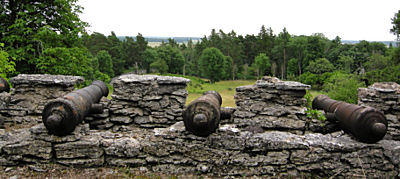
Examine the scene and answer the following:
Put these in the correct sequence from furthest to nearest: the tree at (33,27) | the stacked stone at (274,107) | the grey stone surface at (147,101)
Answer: the tree at (33,27)
the grey stone surface at (147,101)
the stacked stone at (274,107)

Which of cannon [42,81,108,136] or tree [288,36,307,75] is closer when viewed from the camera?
cannon [42,81,108,136]

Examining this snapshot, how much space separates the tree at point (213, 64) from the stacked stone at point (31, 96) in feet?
179

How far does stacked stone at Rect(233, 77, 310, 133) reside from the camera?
661 centimetres

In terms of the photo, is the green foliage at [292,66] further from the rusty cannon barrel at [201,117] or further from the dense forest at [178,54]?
the rusty cannon barrel at [201,117]

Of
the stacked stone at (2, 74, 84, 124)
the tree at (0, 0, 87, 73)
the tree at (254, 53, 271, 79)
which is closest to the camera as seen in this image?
the stacked stone at (2, 74, 84, 124)

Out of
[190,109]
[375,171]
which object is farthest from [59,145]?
[375,171]

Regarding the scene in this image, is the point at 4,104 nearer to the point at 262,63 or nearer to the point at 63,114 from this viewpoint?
the point at 63,114

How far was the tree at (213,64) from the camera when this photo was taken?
6175 cm

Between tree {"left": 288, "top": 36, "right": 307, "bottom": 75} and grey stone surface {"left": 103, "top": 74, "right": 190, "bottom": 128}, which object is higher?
tree {"left": 288, "top": 36, "right": 307, "bottom": 75}

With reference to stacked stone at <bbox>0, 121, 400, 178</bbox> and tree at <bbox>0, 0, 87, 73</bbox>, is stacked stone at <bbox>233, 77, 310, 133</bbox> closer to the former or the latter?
stacked stone at <bbox>0, 121, 400, 178</bbox>

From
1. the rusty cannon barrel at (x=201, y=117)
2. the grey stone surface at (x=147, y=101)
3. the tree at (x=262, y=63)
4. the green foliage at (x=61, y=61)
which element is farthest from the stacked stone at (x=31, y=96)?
the tree at (x=262, y=63)

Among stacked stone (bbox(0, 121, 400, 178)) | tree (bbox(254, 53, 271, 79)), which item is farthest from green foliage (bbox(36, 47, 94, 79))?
tree (bbox(254, 53, 271, 79))

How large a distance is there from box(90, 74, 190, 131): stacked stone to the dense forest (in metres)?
6.55

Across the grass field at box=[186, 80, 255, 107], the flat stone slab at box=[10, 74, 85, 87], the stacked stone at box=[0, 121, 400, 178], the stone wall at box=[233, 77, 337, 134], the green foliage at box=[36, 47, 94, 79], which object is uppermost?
the green foliage at box=[36, 47, 94, 79]
